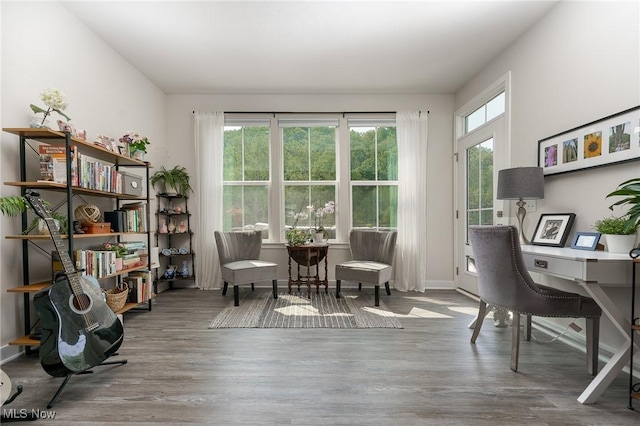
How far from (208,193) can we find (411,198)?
2.82 m

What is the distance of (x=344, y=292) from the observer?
13.5 feet

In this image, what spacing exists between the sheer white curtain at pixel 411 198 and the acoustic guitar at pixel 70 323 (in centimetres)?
339

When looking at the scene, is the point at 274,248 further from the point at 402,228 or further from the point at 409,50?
the point at 409,50

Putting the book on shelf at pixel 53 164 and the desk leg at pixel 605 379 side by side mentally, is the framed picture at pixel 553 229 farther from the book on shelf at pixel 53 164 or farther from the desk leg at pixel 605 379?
the book on shelf at pixel 53 164

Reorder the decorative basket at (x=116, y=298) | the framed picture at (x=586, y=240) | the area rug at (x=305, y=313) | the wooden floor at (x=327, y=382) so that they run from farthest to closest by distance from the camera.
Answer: the area rug at (x=305, y=313), the decorative basket at (x=116, y=298), the framed picture at (x=586, y=240), the wooden floor at (x=327, y=382)

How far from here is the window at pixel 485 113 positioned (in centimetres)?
338

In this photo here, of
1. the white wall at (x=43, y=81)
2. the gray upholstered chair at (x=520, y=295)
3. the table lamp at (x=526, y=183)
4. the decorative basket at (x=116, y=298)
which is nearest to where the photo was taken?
the gray upholstered chair at (x=520, y=295)

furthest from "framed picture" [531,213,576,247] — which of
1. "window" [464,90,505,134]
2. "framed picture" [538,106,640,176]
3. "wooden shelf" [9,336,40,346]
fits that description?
"wooden shelf" [9,336,40,346]

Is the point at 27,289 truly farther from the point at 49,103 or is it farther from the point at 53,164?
the point at 49,103

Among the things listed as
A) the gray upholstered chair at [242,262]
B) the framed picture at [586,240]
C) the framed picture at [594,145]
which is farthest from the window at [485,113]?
the gray upholstered chair at [242,262]

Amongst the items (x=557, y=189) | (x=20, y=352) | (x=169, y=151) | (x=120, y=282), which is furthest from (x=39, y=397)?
(x=557, y=189)

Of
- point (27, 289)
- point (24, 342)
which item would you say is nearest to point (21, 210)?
point (27, 289)

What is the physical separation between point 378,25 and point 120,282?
3535 mm

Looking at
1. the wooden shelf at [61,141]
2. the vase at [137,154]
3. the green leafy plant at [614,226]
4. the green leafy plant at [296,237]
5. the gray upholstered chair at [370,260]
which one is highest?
the vase at [137,154]
